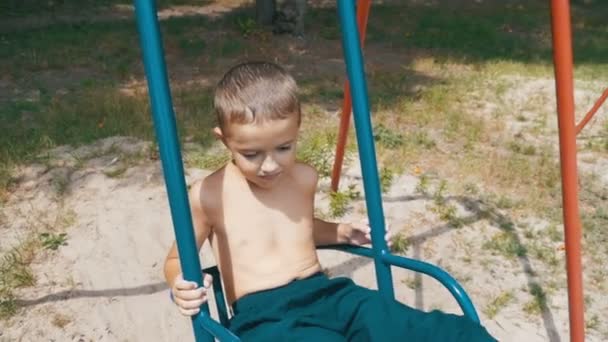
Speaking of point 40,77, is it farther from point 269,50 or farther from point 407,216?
point 407,216

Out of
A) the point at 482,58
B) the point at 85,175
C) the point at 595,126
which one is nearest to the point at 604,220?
the point at 595,126

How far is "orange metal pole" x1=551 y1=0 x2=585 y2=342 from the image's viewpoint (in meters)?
1.61

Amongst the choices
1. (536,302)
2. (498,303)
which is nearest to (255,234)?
(498,303)

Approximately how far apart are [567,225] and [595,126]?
3753mm

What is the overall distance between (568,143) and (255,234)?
89 centimetres

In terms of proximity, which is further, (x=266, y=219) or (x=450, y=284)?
(x=266, y=219)

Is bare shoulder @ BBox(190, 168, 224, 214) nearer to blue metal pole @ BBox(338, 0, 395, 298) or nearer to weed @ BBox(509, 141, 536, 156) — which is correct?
blue metal pole @ BBox(338, 0, 395, 298)

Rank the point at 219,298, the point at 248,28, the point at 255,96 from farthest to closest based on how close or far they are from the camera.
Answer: the point at 248,28, the point at 219,298, the point at 255,96

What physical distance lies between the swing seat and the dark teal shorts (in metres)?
0.06

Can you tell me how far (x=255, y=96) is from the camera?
1.47 metres

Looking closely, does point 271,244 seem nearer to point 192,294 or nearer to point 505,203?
point 192,294

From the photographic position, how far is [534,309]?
108 inches

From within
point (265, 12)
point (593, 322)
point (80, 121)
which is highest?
point (265, 12)

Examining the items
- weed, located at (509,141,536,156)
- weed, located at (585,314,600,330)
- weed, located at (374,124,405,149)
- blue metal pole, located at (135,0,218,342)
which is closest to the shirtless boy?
blue metal pole, located at (135,0,218,342)
